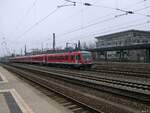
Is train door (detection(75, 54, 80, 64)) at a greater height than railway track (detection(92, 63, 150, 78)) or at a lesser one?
greater

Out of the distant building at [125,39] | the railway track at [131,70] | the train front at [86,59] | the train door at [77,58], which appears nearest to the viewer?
the railway track at [131,70]

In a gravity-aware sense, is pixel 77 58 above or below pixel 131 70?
above

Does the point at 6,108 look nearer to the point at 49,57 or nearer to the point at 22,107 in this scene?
the point at 22,107

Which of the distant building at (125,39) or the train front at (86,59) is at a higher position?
the distant building at (125,39)

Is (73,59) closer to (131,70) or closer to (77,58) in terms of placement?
(77,58)

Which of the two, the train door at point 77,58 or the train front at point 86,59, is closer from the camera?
the train front at point 86,59

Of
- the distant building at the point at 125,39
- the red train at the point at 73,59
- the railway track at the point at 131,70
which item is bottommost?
the railway track at the point at 131,70

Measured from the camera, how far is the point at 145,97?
38.4 feet

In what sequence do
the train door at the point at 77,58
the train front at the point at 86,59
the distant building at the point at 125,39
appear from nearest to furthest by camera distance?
1. the train front at the point at 86,59
2. the train door at the point at 77,58
3. the distant building at the point at 125,39

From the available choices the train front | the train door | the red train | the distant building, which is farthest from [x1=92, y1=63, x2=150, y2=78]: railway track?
the distant building

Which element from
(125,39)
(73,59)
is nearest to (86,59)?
(73,59)

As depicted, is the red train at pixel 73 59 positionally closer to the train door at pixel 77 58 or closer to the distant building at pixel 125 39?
the train door at pixel 77 58

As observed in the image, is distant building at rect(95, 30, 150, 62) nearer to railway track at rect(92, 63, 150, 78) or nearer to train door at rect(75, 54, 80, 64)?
railway track at rect(92, 63, 150, 78)

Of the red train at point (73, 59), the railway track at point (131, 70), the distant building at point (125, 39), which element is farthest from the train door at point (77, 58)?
the distant building at point (125, 39)
